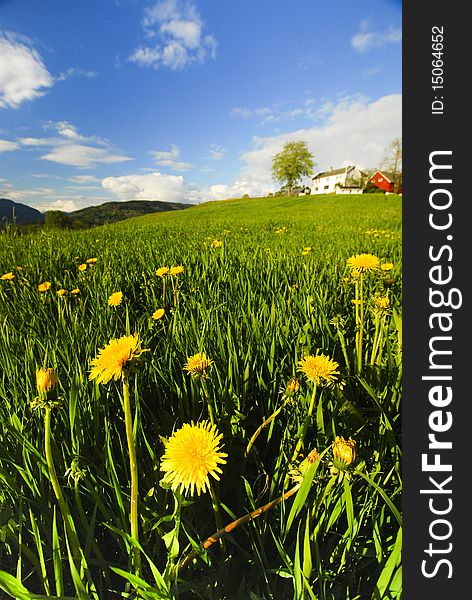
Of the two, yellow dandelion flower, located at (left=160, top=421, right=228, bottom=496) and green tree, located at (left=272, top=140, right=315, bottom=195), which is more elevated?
green tree, located at (left=272, top=140, right=315, bottom=195)

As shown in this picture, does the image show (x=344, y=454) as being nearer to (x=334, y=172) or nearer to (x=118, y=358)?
(x=118, y=358)

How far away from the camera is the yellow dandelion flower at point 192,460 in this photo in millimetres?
562

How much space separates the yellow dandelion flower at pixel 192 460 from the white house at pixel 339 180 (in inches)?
2465

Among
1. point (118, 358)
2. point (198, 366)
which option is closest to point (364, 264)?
point (198, 366)

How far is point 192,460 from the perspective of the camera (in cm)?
58

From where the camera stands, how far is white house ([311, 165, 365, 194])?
60234 millimetres

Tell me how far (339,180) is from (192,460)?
72.1 m

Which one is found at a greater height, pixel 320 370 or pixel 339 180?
pixel 339 180

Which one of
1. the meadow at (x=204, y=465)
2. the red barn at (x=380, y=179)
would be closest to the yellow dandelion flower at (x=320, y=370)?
the meadow at (x=204, y=465)

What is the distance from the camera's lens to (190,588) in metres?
0.55

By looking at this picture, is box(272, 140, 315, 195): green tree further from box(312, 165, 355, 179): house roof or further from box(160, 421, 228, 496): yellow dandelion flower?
box(160, 421, 228, 496): yellow dandelion flower

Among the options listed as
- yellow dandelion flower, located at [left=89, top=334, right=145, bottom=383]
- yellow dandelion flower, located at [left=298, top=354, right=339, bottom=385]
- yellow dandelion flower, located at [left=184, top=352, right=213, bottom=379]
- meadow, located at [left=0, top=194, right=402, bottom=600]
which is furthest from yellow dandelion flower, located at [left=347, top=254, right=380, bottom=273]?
yellow dandelion flower, located at [left=89, top=334, right=145, bottom=383]

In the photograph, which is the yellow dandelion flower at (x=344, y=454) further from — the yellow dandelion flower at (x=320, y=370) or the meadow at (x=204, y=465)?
the yellow dandelion flower at (x=320, y=370)

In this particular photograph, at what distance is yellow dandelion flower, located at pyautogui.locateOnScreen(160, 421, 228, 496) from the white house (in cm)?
6261
